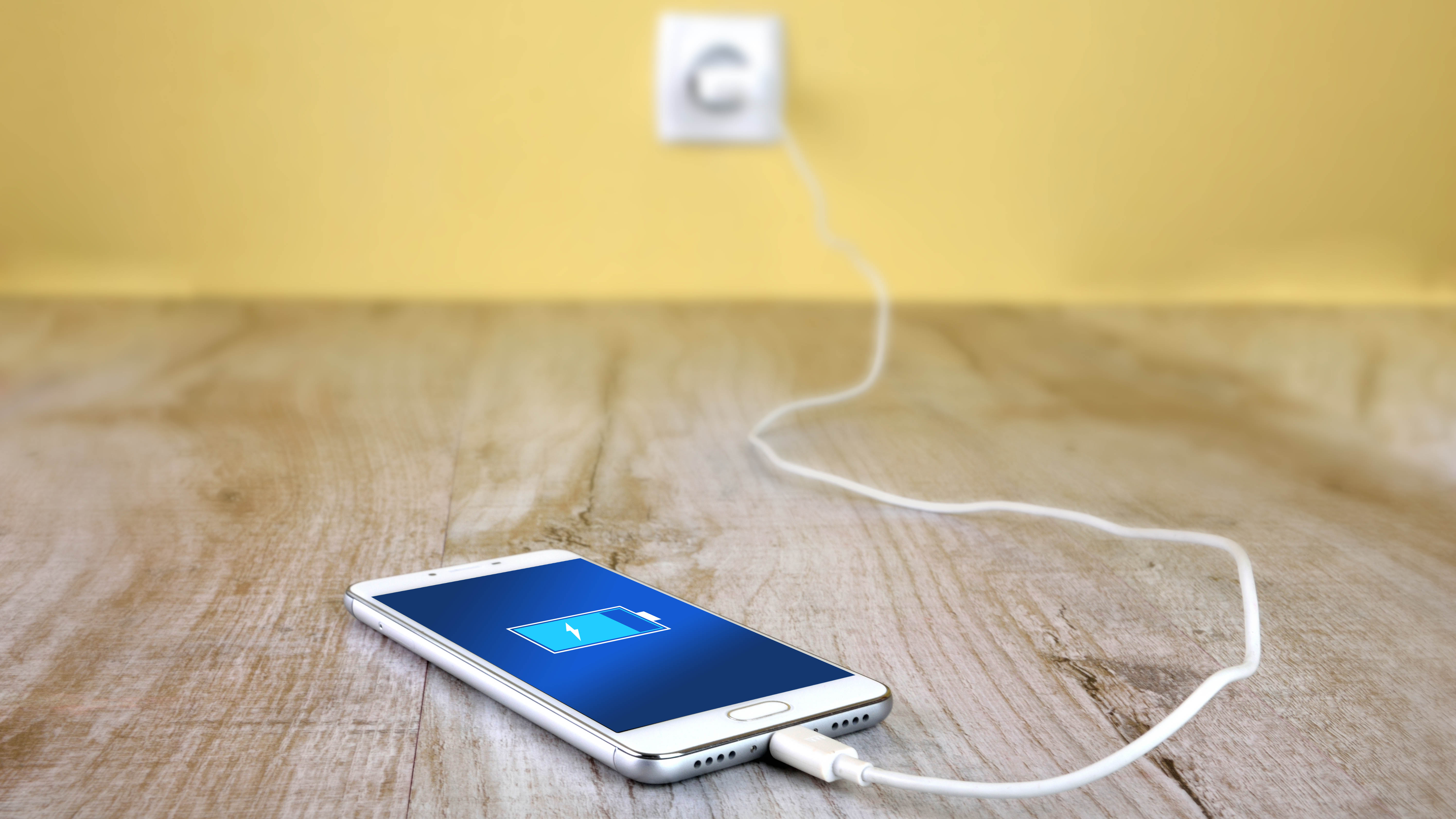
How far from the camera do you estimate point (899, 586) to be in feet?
1.66

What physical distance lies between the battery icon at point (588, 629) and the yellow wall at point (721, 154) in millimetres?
753

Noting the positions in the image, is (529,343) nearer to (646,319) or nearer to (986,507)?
(646,319)

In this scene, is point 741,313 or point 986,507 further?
point 741,313

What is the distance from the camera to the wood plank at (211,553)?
343mm

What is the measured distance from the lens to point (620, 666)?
0.38 metres

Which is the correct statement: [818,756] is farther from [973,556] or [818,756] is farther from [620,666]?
[973,556]

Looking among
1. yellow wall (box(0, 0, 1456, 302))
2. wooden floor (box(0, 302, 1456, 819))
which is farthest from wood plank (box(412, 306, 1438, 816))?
yellow wall (box(0, 0, 1456, 302))

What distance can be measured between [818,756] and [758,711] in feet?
0.10

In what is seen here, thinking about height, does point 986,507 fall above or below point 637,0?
below

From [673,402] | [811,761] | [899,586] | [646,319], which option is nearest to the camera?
[811,761]

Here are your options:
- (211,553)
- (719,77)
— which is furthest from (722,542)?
(719,77)

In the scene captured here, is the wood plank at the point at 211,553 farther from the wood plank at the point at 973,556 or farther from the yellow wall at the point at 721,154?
the yellow wall at the point at 721,154

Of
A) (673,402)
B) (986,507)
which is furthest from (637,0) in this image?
(986,507)

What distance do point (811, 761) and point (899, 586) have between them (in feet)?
0.60
